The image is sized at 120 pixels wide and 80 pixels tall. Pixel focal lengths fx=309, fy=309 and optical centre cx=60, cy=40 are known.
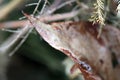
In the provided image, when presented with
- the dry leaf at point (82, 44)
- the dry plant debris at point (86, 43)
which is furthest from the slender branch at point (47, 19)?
the dry leaf at point (82, 44)

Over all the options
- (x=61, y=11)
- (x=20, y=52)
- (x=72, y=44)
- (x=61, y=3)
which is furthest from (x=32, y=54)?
(x=72, y=44)

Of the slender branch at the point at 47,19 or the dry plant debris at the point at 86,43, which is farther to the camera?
the slender branch at the point at 47,19

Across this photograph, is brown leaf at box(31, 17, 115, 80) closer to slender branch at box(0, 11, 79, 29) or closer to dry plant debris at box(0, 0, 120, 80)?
dry plant debris at box(0, 0, 120, 80)

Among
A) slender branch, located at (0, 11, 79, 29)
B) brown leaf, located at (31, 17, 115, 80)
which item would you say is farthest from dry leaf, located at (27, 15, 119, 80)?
slender branch, located at (0, 11, 79, 29)

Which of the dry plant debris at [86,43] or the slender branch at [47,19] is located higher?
the slender branch at [47,19]

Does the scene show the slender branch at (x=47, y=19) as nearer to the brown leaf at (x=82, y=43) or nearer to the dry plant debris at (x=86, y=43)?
the dry plant debris at (x=86, y=43)

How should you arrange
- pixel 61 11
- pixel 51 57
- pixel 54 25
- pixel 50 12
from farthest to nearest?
1. pixel 51 57
2. pixel 61 11
3. pixel 50 12
4. pixel 54 25

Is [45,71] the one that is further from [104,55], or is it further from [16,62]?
[104,55]

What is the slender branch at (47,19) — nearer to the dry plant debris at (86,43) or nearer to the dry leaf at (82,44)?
the dry plant debris at (86,43)
